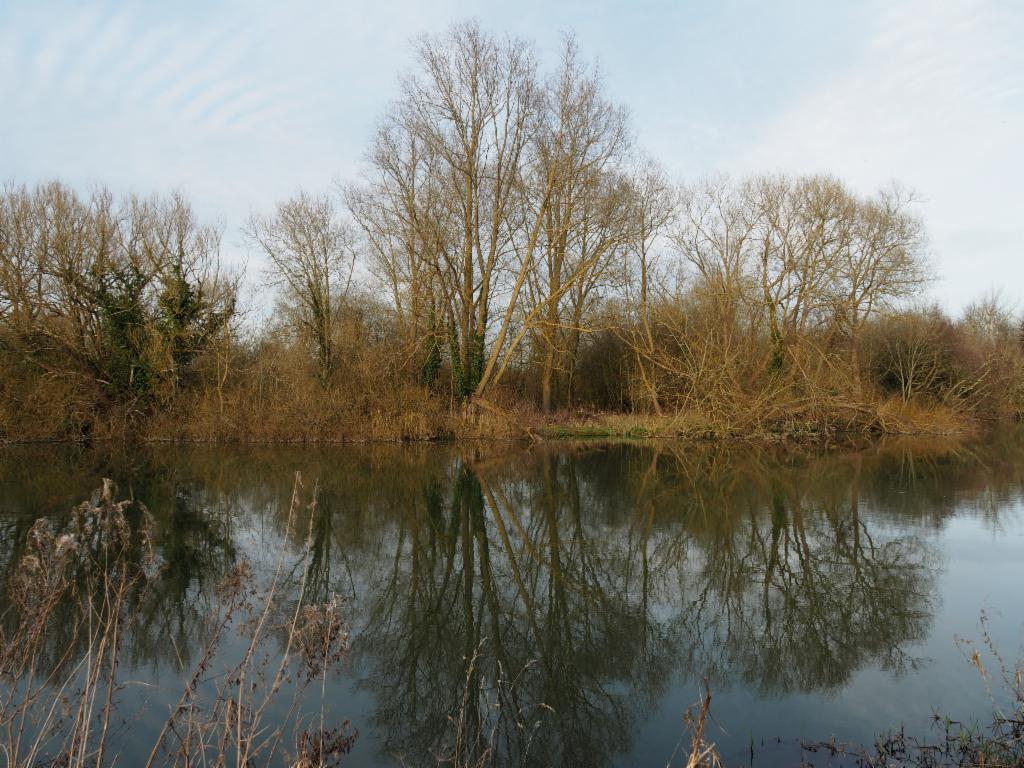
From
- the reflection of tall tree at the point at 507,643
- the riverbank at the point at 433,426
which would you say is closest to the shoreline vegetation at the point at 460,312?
the riverbank at the point at 433,426

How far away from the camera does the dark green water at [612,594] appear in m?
4.27

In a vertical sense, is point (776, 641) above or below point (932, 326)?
below

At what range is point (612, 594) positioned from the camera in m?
6.64

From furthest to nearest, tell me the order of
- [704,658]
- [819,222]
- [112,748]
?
[819,222]
[704,658]
[112,748]

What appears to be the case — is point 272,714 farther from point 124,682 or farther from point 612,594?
point 612,594

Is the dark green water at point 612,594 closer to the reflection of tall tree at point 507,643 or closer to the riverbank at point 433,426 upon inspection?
the reflection of tall tree at point 507,643

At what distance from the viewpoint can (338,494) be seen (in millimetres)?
11961

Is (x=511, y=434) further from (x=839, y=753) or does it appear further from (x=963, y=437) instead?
(x=839, y=753)

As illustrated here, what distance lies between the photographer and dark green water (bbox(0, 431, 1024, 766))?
14.0 feet

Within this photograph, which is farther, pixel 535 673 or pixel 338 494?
pixel 338 494

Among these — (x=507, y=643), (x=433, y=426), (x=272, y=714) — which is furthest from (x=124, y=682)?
(x=433, y=426)

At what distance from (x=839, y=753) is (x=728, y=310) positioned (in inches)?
821

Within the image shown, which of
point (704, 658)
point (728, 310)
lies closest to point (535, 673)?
point (704, 658)

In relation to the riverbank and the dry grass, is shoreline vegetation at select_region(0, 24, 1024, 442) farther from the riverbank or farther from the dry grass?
the dry grass
